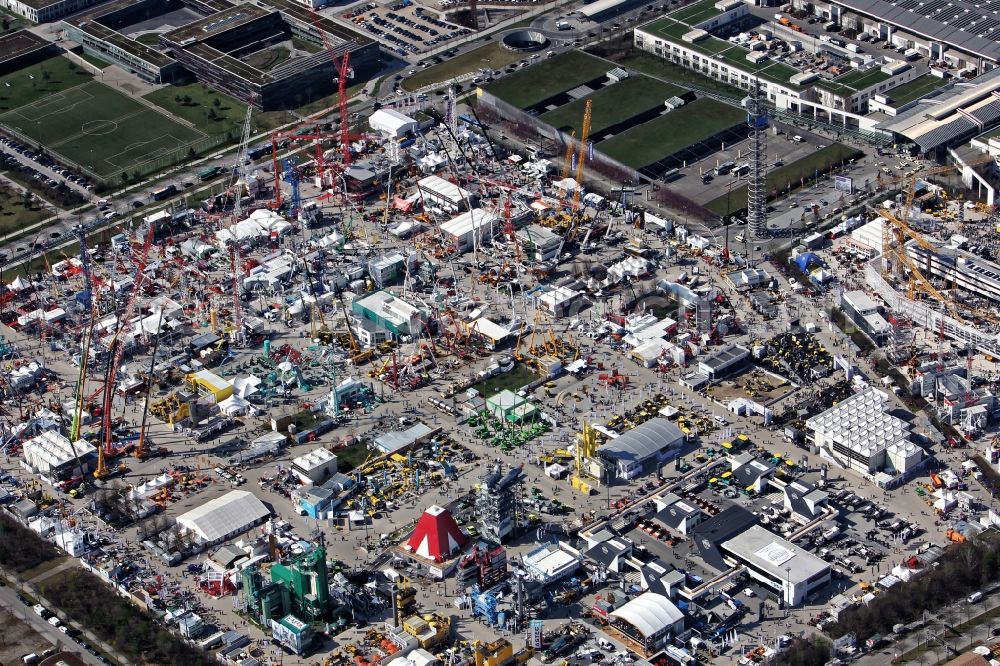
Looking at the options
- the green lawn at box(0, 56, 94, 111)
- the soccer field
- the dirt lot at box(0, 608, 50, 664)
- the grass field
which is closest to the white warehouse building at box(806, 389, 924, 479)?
the grass field

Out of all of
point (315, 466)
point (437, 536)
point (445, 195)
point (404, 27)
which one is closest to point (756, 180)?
point (445, 195)

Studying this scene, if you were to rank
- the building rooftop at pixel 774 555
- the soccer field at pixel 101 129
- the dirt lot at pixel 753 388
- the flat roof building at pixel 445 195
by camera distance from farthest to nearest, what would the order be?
the soccer field at pixel 101 129 → the flat roof building at pixel 445 195 → the dirt lot at pixel 753 388 → the building rooftop at pixel 774 555

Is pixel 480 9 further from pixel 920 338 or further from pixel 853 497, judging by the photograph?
pixel 853 497

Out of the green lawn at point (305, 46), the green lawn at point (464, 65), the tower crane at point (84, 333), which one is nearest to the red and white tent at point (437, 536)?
the tower crane at point (84, 333)

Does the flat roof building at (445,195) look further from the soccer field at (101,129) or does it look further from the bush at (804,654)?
the bush at (804,654)

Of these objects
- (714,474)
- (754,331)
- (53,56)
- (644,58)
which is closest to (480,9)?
(644,58)

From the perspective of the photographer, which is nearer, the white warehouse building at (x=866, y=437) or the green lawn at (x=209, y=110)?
the white warehouse building at (x=866, y=437)
